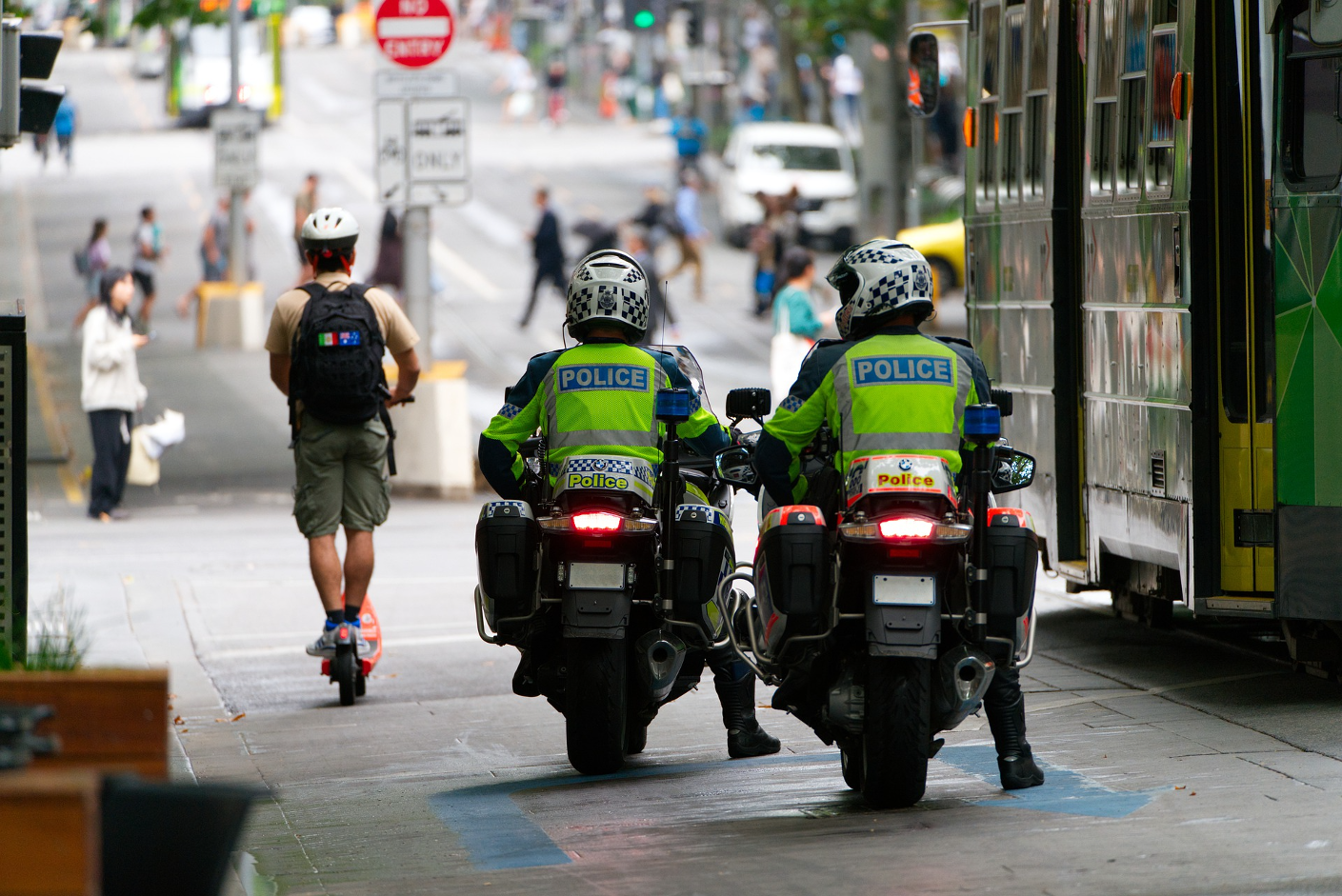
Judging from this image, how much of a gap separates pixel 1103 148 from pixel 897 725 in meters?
3.89

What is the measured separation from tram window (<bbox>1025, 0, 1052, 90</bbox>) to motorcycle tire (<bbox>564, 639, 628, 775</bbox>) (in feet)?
14.5

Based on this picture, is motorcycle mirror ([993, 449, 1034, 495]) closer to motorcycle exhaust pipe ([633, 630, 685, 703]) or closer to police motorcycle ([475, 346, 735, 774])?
police motorcycle ([475, 346, 735, 774])

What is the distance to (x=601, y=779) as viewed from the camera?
26.0ft

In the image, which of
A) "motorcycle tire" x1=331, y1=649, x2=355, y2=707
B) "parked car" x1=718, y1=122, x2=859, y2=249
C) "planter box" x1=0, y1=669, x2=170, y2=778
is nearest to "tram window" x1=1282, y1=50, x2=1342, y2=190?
"motorcycle tire" x1=331, y1=649, x2=355, y2=707

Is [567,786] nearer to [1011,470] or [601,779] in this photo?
[601,779]

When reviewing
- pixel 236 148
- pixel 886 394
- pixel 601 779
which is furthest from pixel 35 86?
pixel 236 148

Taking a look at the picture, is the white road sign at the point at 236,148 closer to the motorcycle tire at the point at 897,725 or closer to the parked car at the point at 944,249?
the parked car at the point at 944,249

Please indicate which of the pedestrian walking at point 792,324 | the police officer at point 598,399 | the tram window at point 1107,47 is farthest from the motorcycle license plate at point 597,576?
the pedestrian walking at point 792,324

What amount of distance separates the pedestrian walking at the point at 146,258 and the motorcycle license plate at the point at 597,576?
893 inches

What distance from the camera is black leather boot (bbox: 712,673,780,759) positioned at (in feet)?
27.4

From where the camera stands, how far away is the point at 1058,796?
7.37 meters

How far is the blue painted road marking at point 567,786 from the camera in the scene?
6.80 m

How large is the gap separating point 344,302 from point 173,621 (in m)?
3.27

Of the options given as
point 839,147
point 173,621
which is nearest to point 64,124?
point 839,147
